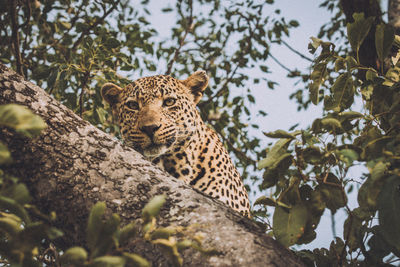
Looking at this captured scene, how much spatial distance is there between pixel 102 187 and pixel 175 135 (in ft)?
7.80

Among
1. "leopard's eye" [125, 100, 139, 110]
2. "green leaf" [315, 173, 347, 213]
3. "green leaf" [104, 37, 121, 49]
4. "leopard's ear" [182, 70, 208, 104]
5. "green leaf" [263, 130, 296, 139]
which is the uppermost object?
"leopard's ear" [182, 70, 208, 104]

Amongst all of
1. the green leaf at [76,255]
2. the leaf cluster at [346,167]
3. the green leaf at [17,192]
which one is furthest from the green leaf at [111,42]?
the green leaf at [76,255]

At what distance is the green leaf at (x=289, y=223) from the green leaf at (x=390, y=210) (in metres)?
0.38

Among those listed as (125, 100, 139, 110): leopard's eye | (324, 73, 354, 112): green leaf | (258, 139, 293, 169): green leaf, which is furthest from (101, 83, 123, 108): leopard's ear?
(258, 139, 293, 169): green leaf

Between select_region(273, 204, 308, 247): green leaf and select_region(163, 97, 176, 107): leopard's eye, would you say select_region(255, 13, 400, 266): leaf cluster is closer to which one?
select_region(273, 204, 308, 247): green leaf

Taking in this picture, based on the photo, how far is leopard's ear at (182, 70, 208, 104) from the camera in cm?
509

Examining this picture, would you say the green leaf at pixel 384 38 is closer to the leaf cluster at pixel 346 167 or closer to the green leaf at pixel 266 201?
the leaf cluster at pixel 346 167

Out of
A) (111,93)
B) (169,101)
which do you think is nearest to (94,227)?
(169,101)

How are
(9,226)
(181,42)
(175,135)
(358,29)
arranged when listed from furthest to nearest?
(181,42), (175,135), (358,29), (9,226)

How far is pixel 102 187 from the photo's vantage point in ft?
6.32

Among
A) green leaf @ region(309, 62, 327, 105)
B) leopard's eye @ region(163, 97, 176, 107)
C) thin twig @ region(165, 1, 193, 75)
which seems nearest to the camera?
green leaf @ region(309, 62, 327, 105)

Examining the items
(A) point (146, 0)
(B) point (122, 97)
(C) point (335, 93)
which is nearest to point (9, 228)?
(C) point (335, 93)

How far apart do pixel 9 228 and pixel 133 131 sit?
3066mm

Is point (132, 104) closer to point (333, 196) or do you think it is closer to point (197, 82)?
point (197, 82)
